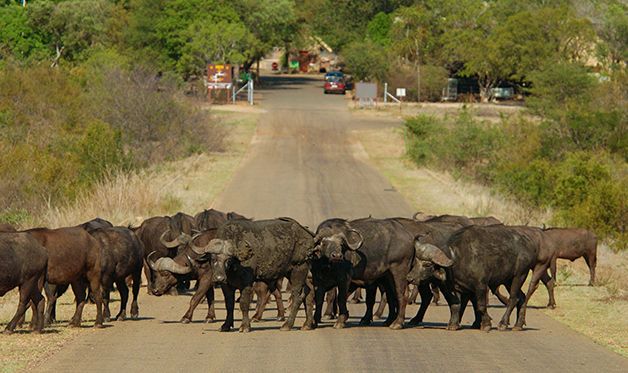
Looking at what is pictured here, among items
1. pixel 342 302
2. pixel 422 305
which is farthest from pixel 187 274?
pixel 422 305

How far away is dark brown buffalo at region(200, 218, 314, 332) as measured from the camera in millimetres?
17109

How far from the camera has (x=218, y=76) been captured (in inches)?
3438

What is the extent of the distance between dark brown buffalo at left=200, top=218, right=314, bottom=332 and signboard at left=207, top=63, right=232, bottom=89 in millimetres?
69781

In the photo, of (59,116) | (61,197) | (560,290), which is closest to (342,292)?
(560,290)

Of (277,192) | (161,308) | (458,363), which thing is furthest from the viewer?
(277,192)

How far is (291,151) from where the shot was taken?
211 feet

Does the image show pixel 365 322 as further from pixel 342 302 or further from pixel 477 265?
pixel 477 265

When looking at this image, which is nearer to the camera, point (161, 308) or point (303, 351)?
point (303, 351)

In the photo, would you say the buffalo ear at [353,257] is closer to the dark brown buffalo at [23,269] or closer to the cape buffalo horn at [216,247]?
the cape buffalo horn at [216,247]

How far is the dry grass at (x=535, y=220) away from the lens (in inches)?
772

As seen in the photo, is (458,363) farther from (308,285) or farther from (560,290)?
(560,290)

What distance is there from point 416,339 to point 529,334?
194 cm

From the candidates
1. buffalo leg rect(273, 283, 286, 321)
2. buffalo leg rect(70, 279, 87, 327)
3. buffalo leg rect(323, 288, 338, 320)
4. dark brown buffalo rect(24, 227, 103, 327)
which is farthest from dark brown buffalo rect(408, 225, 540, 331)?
buffalo leg rect(70, 279, 87, 327)

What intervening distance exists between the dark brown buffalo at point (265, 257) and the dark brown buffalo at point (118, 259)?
175 centimetres
